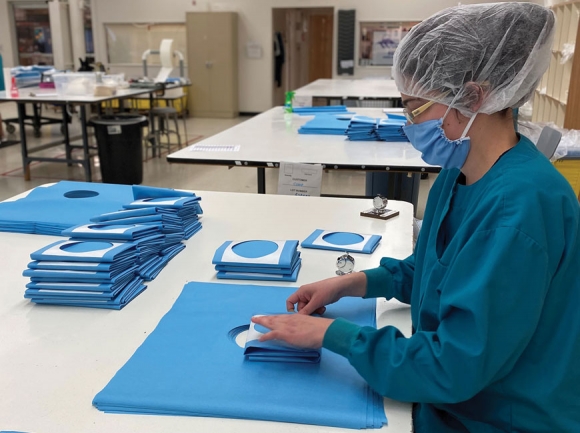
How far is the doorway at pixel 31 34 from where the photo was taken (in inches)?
464

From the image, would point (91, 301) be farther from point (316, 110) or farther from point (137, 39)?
point (137, 39)

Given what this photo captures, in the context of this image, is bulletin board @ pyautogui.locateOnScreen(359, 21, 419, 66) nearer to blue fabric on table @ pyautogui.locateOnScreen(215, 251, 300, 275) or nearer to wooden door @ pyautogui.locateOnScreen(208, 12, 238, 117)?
wooden door @ pyautogui.locateOnScreen(208, 12, 238, 117)

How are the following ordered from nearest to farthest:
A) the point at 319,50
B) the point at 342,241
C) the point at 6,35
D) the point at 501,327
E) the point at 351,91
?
the point at 501,327 < the point at 342,241 < the point at 351,91 < the point at 6,35 < the point at 319,50

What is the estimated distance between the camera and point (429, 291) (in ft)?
3.24

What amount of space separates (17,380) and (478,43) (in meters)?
0.99

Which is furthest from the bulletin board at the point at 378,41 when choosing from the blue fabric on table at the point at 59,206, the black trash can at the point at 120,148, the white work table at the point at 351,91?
the blue fabric on table at the point at 59,206

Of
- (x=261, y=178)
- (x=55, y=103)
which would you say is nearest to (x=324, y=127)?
(x=261, y=178)

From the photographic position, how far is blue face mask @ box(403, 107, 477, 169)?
101cm

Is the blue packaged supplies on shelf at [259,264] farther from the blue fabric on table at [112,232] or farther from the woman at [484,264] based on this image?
the woman at [484,264]

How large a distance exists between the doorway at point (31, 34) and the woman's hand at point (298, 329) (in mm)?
12664

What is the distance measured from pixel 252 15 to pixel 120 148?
19.2 feet

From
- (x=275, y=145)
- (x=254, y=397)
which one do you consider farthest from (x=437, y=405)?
(x=275, y=145)

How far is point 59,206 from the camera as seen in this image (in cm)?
184

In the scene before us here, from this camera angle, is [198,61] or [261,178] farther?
[198,61]
